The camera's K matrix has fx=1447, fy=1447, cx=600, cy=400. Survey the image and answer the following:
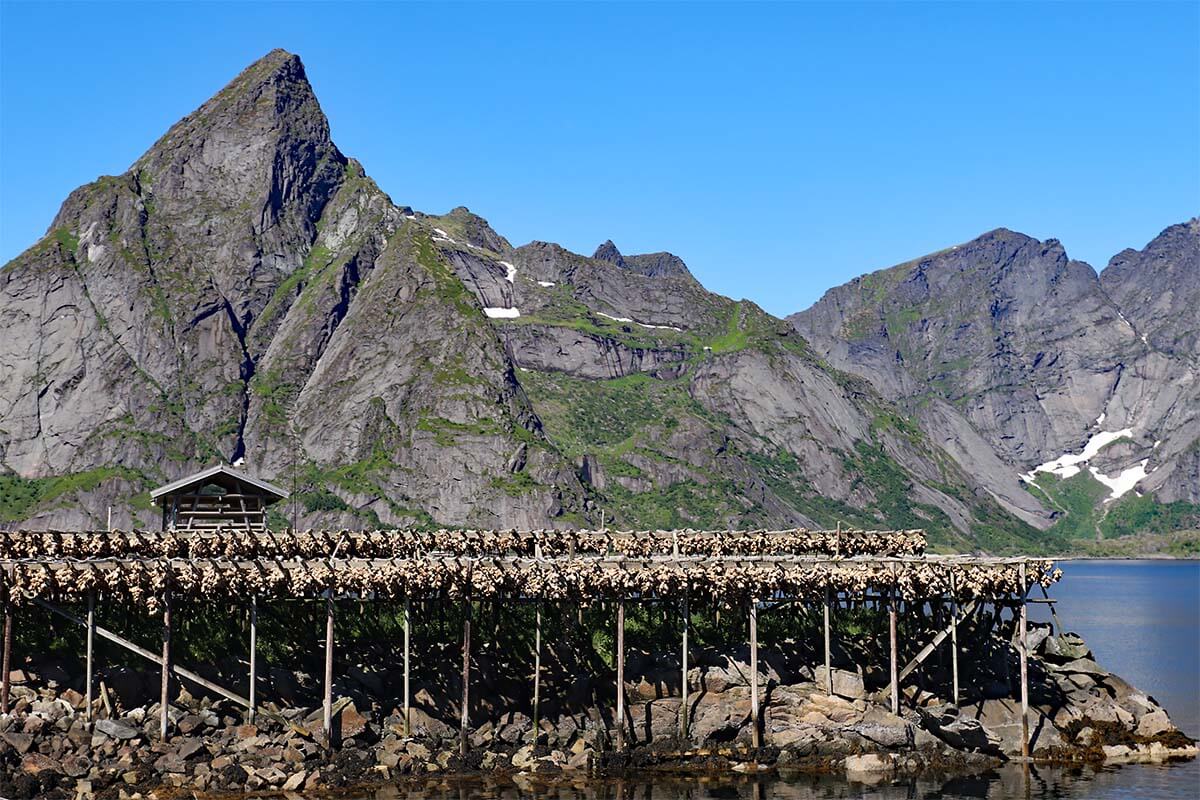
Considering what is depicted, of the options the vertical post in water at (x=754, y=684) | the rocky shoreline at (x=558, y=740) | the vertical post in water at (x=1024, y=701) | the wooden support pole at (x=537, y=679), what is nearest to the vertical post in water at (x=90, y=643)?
the rocky shoreline at (x=558, y=740)

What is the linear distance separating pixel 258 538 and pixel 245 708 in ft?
40.7

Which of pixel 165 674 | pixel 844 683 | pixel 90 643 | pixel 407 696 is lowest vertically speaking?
pixel 844 683

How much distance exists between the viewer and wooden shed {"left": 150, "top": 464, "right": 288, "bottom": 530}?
79.6 metres

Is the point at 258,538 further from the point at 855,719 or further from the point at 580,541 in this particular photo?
the point at 855,719

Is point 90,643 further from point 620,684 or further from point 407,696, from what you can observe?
point 620,684

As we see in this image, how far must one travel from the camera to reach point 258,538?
70125mm

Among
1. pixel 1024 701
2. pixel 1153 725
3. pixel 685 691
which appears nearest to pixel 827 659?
pixel 685 691

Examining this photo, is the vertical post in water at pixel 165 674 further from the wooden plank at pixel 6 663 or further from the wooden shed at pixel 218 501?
the wooden shed at pixel 218 501

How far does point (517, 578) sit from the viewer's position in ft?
200

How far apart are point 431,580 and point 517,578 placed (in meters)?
3.71

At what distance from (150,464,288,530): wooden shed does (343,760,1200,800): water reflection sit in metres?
28.6

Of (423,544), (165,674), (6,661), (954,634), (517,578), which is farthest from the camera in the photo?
(423,544)

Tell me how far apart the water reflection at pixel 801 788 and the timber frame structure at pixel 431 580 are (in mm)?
2981

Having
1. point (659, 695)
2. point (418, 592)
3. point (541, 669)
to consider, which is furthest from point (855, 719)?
point (418, 592)
